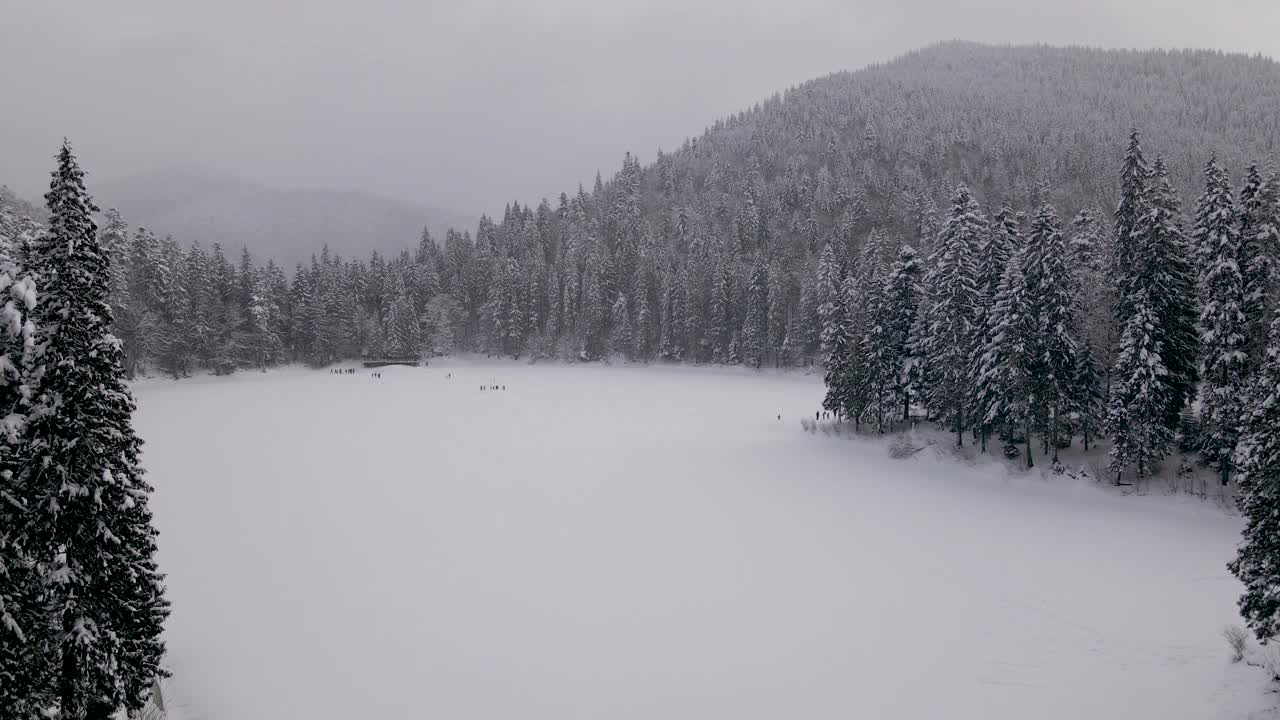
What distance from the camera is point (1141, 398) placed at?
3055 centimetres

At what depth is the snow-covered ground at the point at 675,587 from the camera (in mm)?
14234

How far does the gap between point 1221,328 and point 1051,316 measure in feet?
23.8

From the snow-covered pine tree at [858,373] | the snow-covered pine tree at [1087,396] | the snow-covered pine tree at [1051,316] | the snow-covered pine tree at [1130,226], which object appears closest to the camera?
the snow-covered pine tree at [1130,226]

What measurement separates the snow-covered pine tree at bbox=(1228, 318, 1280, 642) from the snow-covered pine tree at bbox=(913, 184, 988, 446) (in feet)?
78.7

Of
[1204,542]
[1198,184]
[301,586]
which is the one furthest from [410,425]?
[1198,184]

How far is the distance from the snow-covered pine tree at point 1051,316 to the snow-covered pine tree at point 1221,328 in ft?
18.6

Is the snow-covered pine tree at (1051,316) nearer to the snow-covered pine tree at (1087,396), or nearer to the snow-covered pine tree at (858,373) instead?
the snow-covered pine tree at (1087,396)

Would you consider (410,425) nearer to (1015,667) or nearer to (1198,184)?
(1015,667)

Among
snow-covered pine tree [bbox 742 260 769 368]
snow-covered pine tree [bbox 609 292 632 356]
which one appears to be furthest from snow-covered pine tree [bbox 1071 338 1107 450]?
snow-covered pine tree [bbox 609 292 632 356]

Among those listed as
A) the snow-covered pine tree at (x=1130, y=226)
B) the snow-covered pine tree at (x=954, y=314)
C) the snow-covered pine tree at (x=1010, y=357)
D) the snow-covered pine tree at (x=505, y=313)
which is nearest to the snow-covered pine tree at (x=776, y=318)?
the snow-covered pine tree at (x=505, y=313)

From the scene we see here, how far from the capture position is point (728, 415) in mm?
54094

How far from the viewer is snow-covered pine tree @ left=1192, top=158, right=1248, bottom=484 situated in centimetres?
2788

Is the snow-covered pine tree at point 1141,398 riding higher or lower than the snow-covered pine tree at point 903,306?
lower

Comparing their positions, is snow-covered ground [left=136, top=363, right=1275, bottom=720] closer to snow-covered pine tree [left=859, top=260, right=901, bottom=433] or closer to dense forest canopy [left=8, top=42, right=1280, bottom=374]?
snow-covered pine tree [left=859, top=260, right=901, bottom=433]
